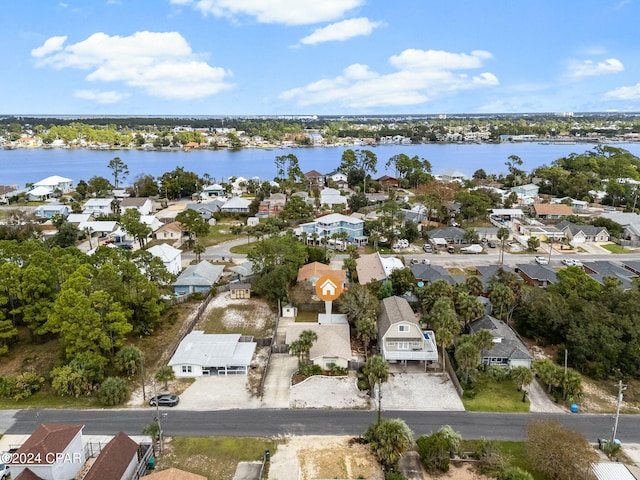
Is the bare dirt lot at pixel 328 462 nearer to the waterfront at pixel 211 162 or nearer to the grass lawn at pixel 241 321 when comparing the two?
the grass lawn at pixel 241 321

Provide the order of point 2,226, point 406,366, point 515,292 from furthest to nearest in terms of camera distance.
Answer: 1. point 2,226
2. point 515,292
3. point 406,366

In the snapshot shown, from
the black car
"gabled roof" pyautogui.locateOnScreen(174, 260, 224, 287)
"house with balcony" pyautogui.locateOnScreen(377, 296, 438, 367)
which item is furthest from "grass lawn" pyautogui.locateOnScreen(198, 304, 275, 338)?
"house with balcony" pyautogui.locateOnScreen(377, 296, 438, 367)

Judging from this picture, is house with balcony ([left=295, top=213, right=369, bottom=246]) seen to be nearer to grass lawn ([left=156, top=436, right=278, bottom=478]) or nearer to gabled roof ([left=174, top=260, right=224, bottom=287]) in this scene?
gabled roof ([left=174, top=260, right=224, bottom=287])

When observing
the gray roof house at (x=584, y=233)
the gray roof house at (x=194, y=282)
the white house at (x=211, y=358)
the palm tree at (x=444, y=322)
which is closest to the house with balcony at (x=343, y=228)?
the gray roof house at (x=194, y=282)

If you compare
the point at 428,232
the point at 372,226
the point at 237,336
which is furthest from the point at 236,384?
the point at 428,232

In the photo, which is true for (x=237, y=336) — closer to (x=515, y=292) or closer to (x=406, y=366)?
(x=406, y=366)
